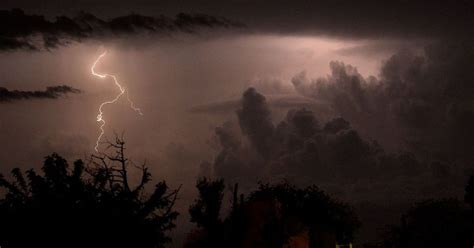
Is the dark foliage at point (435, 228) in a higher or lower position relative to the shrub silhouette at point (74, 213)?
higher

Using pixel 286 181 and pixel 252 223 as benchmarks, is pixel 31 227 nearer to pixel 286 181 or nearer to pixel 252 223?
pixel 252 223

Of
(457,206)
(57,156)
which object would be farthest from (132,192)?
(457,206)

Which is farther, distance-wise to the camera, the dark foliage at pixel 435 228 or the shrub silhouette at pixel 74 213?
the dark foliage at pixel 435 228

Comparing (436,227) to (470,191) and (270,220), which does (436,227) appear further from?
(270,220)

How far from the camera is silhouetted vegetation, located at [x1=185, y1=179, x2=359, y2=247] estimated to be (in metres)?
35.9

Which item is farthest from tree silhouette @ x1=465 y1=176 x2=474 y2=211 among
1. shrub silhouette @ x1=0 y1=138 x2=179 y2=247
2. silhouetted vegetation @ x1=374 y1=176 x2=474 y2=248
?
shrub silhouette @ x1=0 y1=138 x2=179 y2=247

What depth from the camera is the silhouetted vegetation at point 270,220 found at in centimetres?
3591

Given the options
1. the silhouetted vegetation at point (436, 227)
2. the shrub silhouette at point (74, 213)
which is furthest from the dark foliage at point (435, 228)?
the shrub silhouette at point (74, 213)

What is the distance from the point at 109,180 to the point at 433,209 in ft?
306

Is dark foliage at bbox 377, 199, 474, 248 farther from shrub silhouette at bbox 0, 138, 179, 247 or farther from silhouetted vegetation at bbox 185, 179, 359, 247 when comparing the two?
shrub silhouette at bbox 0, 138, 179, 247

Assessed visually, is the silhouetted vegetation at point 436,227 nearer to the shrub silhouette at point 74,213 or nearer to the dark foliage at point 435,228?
the dark foliage at point 435,228

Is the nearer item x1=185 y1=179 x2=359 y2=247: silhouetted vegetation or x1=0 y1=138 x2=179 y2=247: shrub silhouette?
x1=0 y1=138 x2=179 y2=247: shrub silhouette

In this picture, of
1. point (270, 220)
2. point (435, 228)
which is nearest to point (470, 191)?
point (435, 228)

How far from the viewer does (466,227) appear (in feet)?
291
